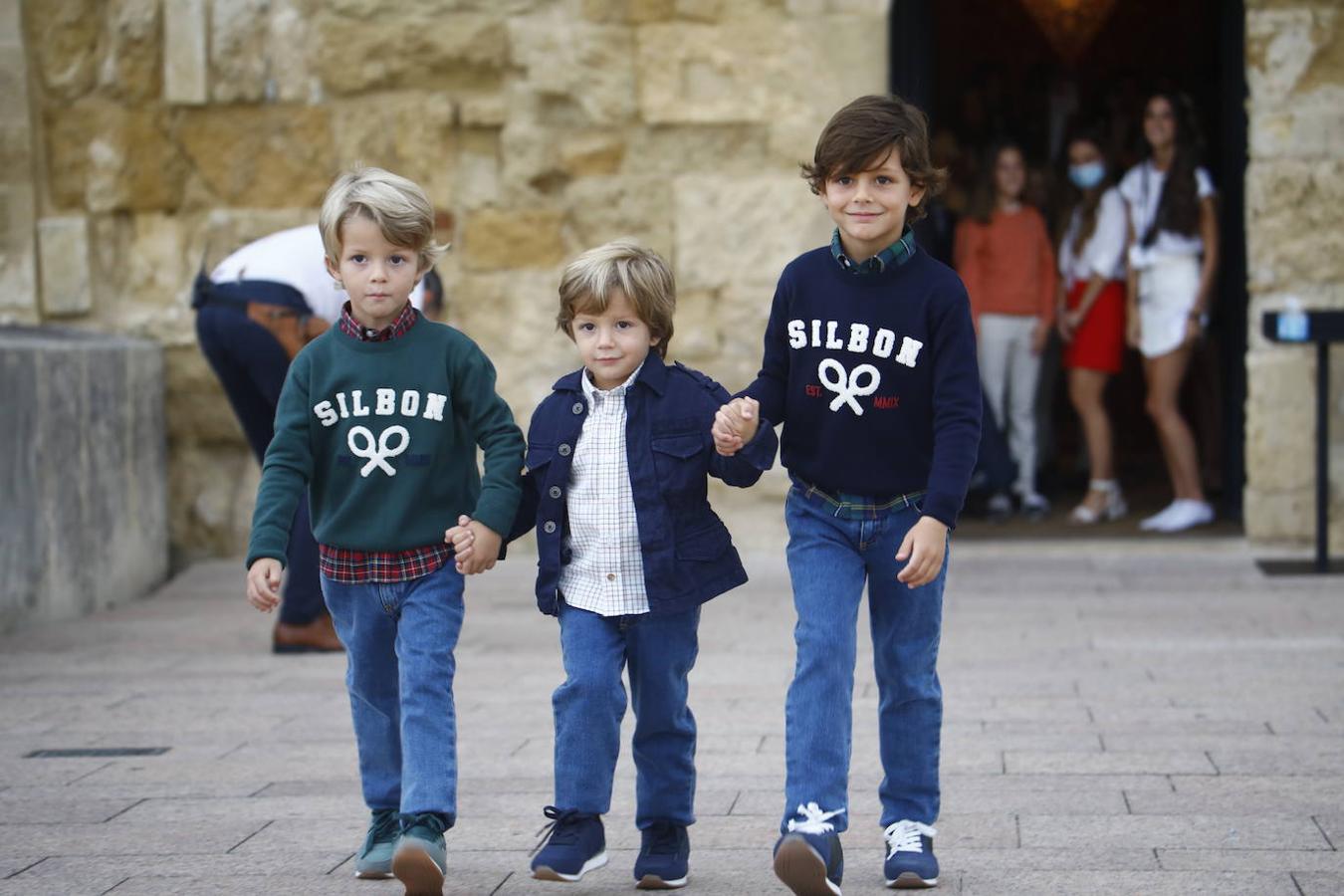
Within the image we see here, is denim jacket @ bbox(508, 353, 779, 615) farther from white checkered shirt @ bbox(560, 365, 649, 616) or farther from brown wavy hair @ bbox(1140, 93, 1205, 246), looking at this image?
brown wavy hair @ bbox(1140, 93, 1205, 246)

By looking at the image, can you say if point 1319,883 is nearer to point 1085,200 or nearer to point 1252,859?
point 1252,859

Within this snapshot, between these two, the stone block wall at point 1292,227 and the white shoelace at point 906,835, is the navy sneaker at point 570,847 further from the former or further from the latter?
the stone block wall at point 1292,227

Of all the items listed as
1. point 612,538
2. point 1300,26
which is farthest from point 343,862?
point 1300,26

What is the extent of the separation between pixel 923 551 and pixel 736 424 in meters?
0.37

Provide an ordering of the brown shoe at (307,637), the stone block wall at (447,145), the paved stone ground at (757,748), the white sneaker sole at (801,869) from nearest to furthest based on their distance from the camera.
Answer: the white sneaker sole at (801,869), the paved stone ground at (757,748), the brown shoe at (307,637), the stone block wall at (447,145)

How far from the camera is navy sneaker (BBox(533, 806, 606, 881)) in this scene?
133 inches

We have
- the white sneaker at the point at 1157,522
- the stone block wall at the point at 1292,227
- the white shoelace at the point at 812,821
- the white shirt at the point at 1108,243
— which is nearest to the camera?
the white shoelace at the point at 812,821

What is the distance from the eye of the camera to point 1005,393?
354 inches

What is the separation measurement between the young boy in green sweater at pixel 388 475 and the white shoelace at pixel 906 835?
749 mm

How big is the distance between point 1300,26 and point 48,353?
4765 millimetres

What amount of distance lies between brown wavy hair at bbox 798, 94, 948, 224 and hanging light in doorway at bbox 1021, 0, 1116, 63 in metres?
7.92

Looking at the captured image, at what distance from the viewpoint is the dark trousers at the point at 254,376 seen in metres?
5.85

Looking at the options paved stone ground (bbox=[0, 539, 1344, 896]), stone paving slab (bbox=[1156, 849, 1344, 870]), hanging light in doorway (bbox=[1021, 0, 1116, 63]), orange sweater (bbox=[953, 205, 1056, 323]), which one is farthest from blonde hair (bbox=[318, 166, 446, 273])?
hanging light in doorway (bbox=[1021, 0, 1116, 63])

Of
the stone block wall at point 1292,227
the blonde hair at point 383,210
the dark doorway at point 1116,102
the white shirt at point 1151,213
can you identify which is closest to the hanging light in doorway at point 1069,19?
the dark doorway at point 1116,102
